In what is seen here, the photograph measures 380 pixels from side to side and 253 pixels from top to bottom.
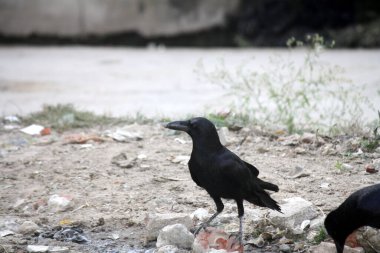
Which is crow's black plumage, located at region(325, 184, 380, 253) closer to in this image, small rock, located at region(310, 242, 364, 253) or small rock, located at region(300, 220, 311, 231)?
small rock, located at region(310, 242, 364, 253)

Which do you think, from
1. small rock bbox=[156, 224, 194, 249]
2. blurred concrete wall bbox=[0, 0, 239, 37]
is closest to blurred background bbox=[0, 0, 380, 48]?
blurred concrete wall bbox=[0, 0, 239, 37]

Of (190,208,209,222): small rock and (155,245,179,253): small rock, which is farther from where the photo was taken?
(190,208,209,222): small rock

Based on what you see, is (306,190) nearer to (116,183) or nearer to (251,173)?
(251,173)

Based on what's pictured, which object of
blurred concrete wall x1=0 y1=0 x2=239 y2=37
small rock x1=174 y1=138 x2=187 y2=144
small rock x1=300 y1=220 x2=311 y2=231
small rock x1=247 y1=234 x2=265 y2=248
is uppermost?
blurred concrete wall x1=0 y1=0 x2=239 y2=37

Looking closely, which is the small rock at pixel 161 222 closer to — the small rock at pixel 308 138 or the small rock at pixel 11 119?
the small rock at pixel 308 138

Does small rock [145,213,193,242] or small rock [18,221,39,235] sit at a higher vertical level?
small rock [145,213,193,242]

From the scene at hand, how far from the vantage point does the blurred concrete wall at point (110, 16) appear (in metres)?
9.95

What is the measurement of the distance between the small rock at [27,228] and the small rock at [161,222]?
0.67m

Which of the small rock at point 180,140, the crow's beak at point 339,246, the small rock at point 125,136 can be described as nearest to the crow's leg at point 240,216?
the crow's beak at point 339,246

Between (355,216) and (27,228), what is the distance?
1863 millimetres

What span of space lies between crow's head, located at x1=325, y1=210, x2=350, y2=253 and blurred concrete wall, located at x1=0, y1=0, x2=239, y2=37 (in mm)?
6929

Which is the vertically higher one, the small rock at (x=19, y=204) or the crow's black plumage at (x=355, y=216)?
the crow's black plumage at (x=355, y=216)

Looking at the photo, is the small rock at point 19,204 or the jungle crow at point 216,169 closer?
the jungle crow at point 216,169

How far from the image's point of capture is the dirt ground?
4.06 m
